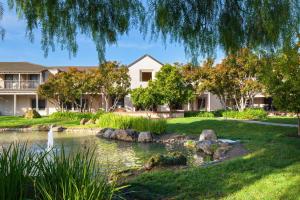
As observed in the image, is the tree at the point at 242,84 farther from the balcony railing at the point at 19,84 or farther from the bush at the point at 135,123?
the balcony railing at the point at 19,84

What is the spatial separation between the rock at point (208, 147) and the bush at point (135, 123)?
5.99 meters

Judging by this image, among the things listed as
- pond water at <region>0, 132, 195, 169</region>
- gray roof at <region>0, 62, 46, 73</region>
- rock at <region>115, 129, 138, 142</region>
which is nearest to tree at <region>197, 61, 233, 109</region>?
rock at <region>115, 129, 138, 142</region>

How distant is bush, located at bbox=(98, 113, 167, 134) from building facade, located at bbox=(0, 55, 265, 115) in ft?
49.1

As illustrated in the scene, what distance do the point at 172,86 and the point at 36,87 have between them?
1747 cm

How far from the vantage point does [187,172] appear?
9.20 metres

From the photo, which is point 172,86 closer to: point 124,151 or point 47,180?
point 124,151

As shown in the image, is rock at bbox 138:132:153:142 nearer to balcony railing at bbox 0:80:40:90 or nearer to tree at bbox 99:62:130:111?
tree at bbox 99:62:130:111

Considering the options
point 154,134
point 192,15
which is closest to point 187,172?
point 192,15

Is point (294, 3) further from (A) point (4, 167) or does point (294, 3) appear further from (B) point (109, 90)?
(B) point (109, 90)

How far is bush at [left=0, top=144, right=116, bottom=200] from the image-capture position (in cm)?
460

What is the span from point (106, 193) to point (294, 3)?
10.3 ft

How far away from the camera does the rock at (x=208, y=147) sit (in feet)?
52.5

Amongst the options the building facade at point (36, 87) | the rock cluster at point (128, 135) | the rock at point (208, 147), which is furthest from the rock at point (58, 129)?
the building facade at point (36, 87)

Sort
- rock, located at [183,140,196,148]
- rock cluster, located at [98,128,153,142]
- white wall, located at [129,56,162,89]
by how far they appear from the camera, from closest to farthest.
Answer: rock, located at [183,140,196,148]
rock cluster, located at [98,128,153,142]
white wall, located at [129,56,162,89]
